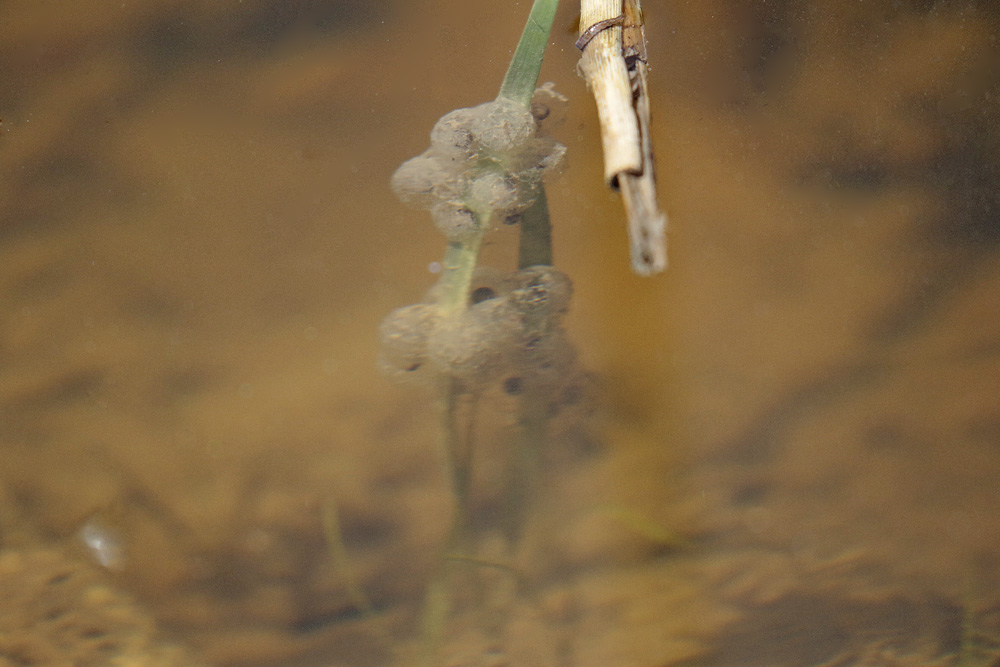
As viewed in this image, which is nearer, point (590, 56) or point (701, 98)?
point (590, 56)

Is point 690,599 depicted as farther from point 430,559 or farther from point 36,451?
point 36,451

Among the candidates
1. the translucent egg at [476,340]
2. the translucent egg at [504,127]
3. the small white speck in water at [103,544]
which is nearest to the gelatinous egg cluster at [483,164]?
the translucent egg at [504,127]

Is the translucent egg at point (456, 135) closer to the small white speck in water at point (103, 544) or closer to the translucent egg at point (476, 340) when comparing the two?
the translucent egg at point (476, 340)

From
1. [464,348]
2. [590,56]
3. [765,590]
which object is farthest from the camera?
[765,590]

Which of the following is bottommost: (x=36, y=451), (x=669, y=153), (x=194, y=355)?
(x=36, y=451)

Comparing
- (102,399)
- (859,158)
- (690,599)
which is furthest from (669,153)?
(102,399)

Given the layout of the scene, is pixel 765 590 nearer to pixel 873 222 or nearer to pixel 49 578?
pixel 873 222

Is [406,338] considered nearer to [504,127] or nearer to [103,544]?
[504,127]

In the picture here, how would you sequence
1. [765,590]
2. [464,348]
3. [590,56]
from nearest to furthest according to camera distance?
[590,56] → [464,348] → [765,590]

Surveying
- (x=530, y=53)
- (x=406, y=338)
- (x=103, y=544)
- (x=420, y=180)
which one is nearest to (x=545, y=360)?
(x=406, y=338)

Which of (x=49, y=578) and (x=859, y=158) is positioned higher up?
(x=859, y=158)
